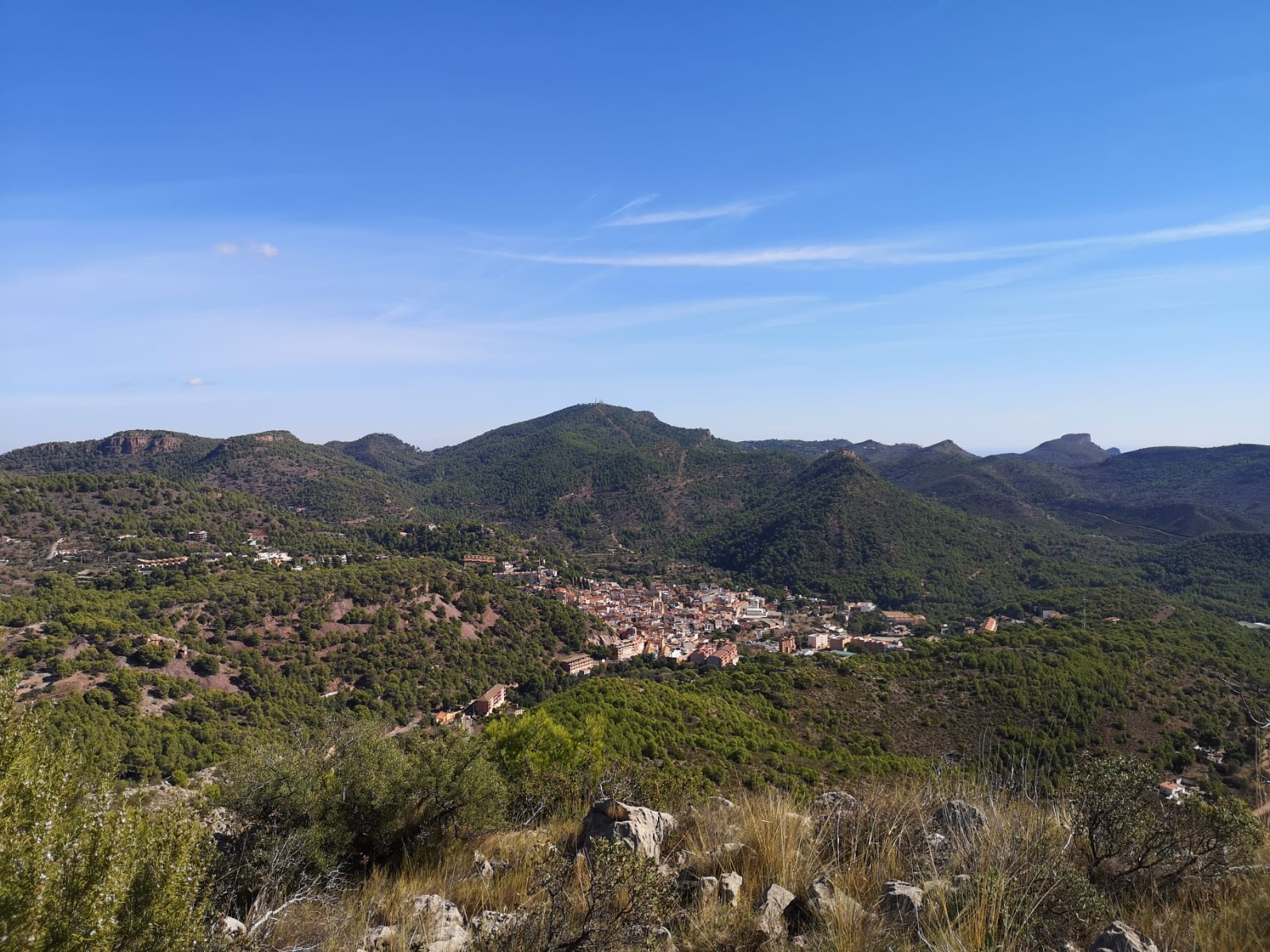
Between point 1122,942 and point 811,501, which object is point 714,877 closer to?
point 1122,942

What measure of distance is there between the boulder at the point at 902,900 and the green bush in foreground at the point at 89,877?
3981mm

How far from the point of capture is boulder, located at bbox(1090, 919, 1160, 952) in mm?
2666

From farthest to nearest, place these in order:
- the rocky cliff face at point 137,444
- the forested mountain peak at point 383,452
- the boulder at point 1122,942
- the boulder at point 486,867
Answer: the forested mountain peak at point 383,452 → the rocky cliff face at point 137,444 → the boulder at point 486,867 → the boulder at point 1122,942

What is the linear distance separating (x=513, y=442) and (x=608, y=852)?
169 meters

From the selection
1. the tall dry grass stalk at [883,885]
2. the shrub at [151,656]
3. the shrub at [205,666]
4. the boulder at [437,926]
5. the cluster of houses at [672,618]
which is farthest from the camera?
the cluster of houses at [672,618]

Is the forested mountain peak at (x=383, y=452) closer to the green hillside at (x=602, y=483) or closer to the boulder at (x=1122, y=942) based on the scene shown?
the green hillside at (x=602, y=483)

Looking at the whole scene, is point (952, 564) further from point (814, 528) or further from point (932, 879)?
point (932, 879)

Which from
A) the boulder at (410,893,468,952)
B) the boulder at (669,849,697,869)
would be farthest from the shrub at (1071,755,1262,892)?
the boulder at (410,893,468,952)

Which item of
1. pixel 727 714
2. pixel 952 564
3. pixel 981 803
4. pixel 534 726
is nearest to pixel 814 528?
pixel 952 564

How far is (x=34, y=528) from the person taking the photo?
166 ft

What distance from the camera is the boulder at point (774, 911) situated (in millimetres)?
3436

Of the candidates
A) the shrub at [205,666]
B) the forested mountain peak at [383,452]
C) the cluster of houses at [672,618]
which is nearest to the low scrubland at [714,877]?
the shrub at [205,666]

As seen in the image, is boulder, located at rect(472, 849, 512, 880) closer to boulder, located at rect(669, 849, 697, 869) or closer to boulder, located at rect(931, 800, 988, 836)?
boulder, located at rect(669, 849, 697, 869)

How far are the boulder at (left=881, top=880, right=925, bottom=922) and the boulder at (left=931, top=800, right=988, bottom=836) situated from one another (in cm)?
86
